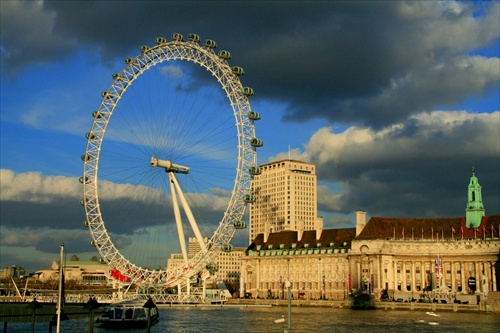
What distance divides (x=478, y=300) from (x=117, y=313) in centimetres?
6547

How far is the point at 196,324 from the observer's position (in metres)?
80.4

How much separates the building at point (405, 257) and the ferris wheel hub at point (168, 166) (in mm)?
50067

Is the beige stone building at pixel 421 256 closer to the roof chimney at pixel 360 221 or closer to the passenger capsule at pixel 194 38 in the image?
the roof chimney at pixel 360 221

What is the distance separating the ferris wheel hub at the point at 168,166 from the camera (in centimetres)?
10100

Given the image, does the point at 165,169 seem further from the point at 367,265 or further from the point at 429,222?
the point at 429,222

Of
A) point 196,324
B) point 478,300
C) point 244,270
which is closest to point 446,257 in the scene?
point 478,300

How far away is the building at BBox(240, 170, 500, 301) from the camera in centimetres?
13488

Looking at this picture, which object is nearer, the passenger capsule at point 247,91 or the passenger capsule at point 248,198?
the passenger capsule at point 247,91

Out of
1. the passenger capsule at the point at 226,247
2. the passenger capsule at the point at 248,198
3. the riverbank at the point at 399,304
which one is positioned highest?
the passenger capsule at the point at 248,198

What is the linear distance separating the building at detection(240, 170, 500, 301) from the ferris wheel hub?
50067 millimetres

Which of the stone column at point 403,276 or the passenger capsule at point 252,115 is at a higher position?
the passenger capsule at point 252,115

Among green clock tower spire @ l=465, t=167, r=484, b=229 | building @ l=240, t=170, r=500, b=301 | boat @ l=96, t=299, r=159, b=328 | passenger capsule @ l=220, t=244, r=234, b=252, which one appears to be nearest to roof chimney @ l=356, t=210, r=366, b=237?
building @ l=240, t=170, r=500, b=301

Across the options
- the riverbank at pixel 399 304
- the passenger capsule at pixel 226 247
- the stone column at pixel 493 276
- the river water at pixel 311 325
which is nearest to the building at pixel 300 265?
the riverbank at pixel 399 304

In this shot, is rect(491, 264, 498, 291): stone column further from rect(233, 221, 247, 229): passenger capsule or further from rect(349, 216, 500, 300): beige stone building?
rect(233, 221, 247, 229): passenger capsule
